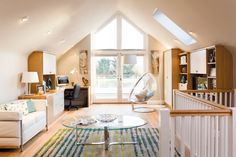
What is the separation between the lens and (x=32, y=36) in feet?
18.8

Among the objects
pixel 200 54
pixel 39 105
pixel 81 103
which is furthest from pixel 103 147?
pixel 81 103

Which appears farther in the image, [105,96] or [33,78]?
[105,96]

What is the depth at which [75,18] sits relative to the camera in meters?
6.71

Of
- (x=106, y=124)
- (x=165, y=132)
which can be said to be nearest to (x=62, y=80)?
(x=106, y=124)

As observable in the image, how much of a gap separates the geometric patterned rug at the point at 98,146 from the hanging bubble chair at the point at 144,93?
296cm

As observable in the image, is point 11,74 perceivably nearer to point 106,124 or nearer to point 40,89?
point 40,89

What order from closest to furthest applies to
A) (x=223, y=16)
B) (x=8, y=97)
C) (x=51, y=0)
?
(x=223, y=16), (x=51, y=0), (x=8, y=97)

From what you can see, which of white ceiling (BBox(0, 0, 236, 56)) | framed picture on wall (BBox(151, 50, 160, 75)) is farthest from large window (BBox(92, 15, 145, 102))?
white ceiling (BBox(0, 0, 236, 56))

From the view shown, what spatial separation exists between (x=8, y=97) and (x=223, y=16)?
14.9 feet

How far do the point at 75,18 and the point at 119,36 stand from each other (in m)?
3.61

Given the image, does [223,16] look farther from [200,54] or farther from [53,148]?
[53,148]

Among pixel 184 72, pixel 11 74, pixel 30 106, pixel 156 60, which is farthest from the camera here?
pixel 156 60

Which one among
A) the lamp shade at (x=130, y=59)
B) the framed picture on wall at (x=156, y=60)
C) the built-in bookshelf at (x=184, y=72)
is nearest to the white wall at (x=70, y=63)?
the lamp shade at (x=130, y=59)

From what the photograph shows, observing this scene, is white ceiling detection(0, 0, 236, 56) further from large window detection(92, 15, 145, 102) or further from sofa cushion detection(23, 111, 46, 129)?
large window detection(92, 15, 145, 102)
